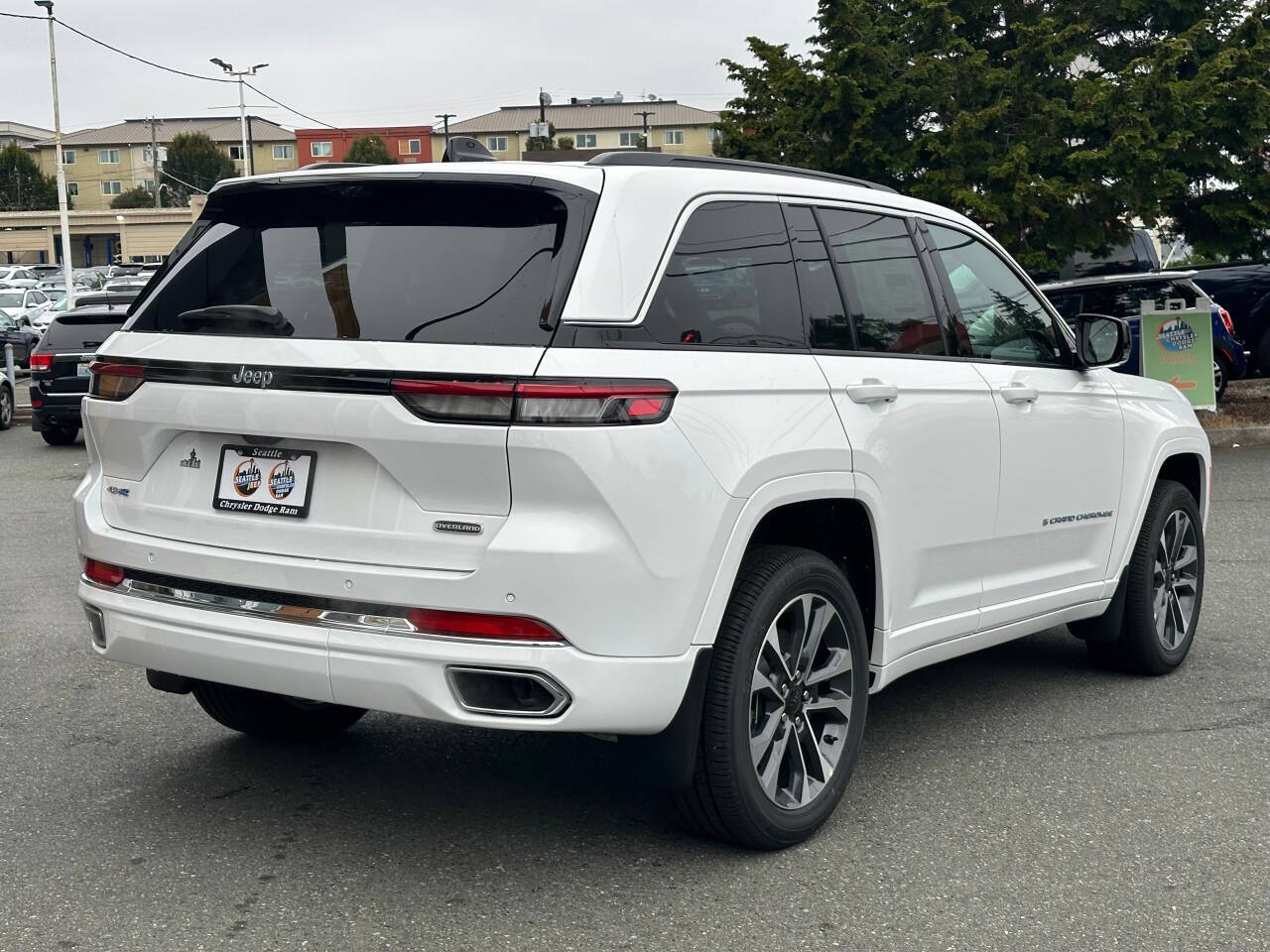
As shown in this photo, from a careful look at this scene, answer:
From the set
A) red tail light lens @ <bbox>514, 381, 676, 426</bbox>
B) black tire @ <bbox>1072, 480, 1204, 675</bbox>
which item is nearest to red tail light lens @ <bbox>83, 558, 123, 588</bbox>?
red tail light lens @ <bbox>514, 381, 676, 426</bbox>

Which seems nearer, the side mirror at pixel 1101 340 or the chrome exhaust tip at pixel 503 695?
the chrome exhaust tip at pixel 503 695

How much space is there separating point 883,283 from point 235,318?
2044 millimetres

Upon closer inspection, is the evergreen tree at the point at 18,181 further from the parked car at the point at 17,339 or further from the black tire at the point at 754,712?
the black tire at the point at 754,712

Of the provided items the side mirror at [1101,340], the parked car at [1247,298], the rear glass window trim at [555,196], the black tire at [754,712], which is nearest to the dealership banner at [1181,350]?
the parked car at [1247,298]

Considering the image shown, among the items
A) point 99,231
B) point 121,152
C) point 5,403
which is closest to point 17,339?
point 5,403

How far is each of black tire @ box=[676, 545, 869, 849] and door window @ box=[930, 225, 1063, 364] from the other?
1.31m

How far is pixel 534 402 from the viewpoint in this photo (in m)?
3.54

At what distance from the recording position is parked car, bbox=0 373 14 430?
65.1 feet

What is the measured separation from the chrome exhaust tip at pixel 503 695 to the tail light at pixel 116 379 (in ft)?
4.36

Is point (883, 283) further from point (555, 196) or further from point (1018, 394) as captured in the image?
point (555, 196)

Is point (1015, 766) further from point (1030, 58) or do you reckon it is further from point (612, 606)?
point (1030, 58)

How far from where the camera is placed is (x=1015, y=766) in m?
5.01

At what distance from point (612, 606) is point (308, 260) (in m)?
1.29

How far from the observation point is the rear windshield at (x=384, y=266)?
3.69 meters
